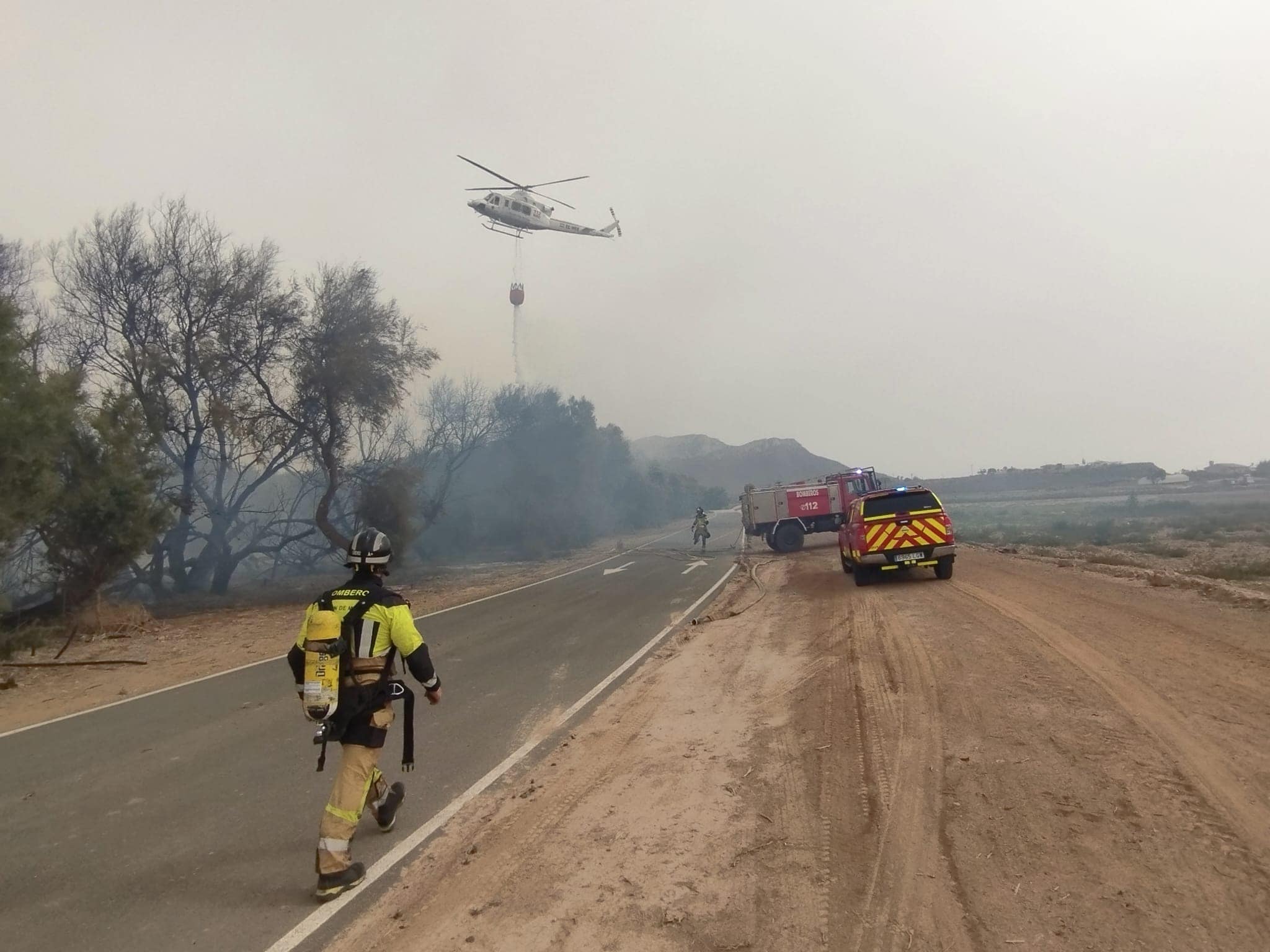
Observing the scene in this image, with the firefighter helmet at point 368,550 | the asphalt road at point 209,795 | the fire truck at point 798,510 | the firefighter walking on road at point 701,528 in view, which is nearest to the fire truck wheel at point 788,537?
the fire truck at point 798,510

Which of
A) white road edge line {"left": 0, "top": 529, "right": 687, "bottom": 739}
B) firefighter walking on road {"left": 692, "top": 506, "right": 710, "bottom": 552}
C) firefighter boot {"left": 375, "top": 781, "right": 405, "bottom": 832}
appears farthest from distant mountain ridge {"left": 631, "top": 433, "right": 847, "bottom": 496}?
firefighter boot {"left": 375, "top": 781, "right": 405, "bottom": 832}

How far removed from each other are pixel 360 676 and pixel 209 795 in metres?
2.60

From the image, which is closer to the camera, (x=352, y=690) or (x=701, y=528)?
(x=352, y=690)

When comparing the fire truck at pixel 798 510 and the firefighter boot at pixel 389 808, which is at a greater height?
the fire truck at pixel 798 510

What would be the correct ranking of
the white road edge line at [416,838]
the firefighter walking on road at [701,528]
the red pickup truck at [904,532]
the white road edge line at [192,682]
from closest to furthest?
the white road edge line at [416,838]
the white road edge line at [192,682]
the red pickup truck at [904,532]
the firefighter walking on road at [701,528]

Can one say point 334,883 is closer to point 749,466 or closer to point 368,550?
point 368,550

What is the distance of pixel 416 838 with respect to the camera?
4820 mm

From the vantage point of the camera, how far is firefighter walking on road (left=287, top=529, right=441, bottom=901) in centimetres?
428

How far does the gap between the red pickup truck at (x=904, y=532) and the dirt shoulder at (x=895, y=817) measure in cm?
628

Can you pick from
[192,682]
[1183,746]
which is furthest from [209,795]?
[1183,746]

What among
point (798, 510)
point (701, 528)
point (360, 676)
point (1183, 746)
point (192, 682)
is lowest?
point (192, 682)

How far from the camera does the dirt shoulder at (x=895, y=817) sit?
353 centimetres

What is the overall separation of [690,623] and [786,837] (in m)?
9.08

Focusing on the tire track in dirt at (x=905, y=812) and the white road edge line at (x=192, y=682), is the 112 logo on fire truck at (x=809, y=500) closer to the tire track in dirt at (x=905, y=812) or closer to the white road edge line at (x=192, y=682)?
the white road edge line at (x=192, y=682)
